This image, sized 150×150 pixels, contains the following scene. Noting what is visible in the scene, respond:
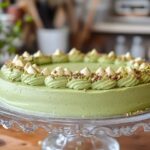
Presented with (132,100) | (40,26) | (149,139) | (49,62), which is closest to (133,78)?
(132,100)

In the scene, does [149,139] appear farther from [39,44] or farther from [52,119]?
[39,44]

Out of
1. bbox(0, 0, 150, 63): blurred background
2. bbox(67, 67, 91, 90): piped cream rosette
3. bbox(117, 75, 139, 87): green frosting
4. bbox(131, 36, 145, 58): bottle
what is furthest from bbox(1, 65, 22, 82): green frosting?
bbox(131, 36, 145, 58): bottle

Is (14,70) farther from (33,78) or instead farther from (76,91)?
(76,91)

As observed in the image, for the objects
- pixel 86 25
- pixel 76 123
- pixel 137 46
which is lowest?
pixel 76 123

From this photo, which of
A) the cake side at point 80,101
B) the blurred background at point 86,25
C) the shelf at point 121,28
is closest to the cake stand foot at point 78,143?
the cake side at point 80,101

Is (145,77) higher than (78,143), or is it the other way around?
(145,77)

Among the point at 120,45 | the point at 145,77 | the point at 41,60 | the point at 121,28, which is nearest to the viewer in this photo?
the point at 145,77

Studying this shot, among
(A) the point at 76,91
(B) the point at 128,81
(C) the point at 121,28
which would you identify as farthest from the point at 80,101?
(C) the point at 121,28
